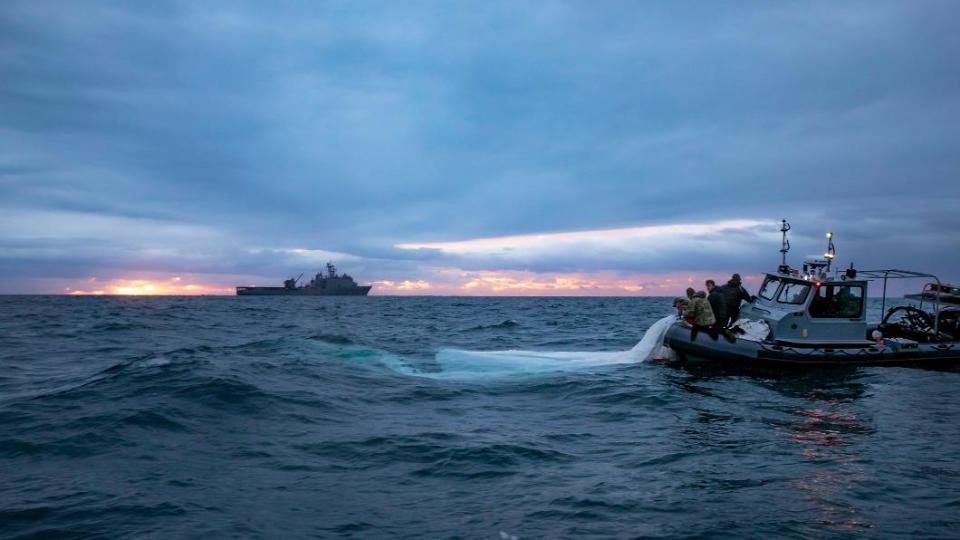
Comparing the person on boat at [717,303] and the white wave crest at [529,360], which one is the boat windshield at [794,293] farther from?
the white wave crest at [529,360]

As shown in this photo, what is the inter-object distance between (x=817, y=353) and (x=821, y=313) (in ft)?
5.56

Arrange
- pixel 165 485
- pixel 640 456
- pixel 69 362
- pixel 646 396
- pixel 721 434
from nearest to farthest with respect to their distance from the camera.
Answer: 1. pixel 165 485
2. pixel 640 456
3. pixel 721 434
4. pixel 646 396
5. pixel 69 362

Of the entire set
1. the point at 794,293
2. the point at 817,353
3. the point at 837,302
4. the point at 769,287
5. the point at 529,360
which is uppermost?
the point at 769,287

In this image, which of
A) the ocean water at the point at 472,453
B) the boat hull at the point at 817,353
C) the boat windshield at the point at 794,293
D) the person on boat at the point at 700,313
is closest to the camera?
the ocean water at the point at 472,453

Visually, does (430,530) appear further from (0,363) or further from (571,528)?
(0,363)

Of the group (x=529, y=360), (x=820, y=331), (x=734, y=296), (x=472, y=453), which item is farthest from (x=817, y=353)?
(x=472, y=453)

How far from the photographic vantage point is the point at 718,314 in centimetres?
1930

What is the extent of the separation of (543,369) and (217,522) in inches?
494

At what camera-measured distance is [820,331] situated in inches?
749

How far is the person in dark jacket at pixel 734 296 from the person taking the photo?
66.4 feet

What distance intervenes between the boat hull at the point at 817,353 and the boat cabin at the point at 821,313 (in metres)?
0.44

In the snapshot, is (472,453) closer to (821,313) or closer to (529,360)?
(529,360)

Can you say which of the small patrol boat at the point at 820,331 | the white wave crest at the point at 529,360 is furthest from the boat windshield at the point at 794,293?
the white wave crest at the point at 529,360

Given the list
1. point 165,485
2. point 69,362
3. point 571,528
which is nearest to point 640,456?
point 571,528
